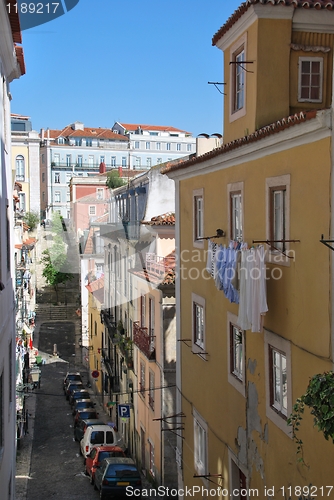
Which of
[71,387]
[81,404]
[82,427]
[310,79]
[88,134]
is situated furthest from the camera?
[88,134]

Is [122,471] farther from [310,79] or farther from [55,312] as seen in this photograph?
[55,312]

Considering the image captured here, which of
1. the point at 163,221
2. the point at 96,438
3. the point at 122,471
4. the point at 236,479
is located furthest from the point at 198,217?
the point at 96,438

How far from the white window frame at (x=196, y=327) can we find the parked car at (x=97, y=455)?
9.27 meters

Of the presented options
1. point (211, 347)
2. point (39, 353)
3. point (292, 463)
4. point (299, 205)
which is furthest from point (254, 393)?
point (39, 353)

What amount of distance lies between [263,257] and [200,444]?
680 cm

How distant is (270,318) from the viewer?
10430mm

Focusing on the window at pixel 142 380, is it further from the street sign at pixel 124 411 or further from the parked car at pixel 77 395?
the parked car at pixel 77 395

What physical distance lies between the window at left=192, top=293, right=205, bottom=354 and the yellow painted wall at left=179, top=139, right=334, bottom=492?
240 mm

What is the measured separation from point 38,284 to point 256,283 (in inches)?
2210

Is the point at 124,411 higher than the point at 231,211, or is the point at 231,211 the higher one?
the point at 231,211

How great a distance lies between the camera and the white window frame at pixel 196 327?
48.5ft

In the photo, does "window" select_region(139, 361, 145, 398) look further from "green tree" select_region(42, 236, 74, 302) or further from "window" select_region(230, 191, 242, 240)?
"green tree" select_region(42, 236, 74, 302)

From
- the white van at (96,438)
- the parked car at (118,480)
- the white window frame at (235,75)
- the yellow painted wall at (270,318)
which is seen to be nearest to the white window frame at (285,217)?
the yellow painted wall at (270,318)

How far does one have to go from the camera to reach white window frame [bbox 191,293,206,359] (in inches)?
582
